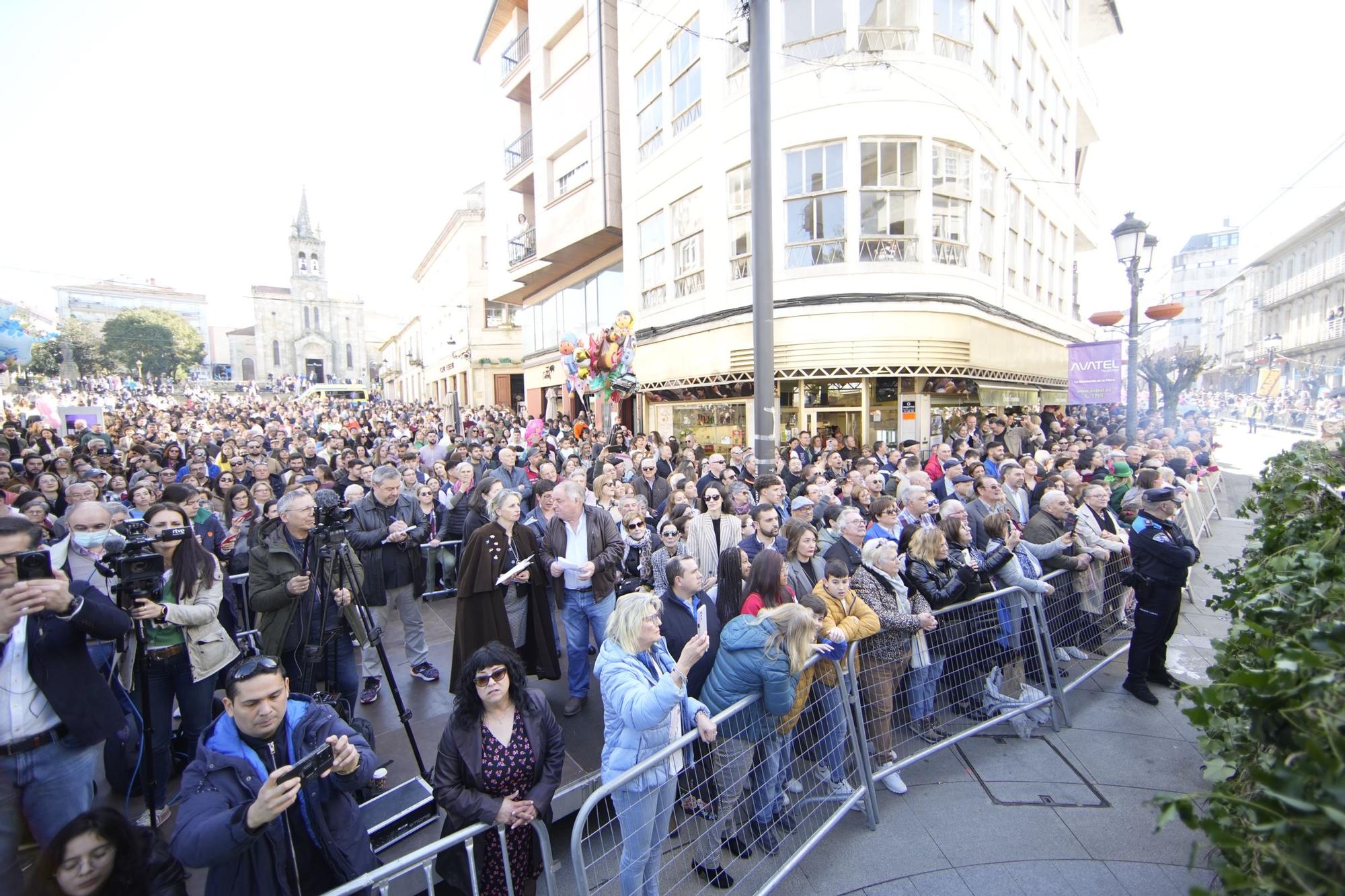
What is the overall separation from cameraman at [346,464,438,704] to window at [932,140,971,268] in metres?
11.4

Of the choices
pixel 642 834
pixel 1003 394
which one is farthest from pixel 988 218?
pixel 642 834

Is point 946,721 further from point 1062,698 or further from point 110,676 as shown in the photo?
point 110,676

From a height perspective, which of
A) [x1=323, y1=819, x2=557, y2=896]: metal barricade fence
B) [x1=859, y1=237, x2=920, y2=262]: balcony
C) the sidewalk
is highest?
[x1=859, y1=237, x2=920, y2=262]: balcony

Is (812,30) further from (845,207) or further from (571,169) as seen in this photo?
(571,169)

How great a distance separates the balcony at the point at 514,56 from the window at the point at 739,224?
45.9 ft

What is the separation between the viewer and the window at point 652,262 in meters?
15.8

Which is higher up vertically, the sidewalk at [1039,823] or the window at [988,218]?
the window at [988,218]

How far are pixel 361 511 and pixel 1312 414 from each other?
1728 inches

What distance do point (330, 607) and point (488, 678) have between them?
2.13m

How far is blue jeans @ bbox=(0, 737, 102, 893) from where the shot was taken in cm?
247

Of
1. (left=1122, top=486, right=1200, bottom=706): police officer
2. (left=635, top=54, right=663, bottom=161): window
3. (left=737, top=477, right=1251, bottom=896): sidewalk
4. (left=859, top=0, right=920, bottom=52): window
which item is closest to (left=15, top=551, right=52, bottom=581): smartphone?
(left=737, top=477, right=1251, bottom=896): sidewalk

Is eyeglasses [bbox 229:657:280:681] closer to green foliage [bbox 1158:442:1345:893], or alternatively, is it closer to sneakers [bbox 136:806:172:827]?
sneakers [bbox 136:806:172:827]

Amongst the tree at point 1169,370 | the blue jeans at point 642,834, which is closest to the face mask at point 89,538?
the blue jeans at point 642,834

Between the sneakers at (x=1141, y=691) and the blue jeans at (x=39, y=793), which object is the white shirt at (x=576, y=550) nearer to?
the blue jeans at (x=39, y=793)
